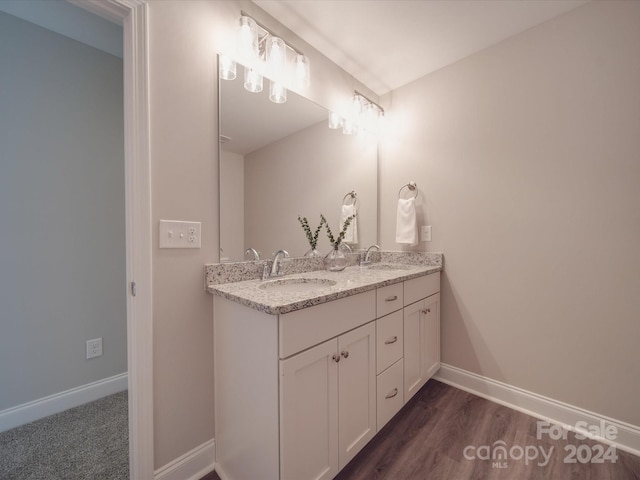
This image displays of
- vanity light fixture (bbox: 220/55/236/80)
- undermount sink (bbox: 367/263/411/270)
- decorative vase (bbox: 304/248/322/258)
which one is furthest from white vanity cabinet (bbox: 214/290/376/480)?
vanity light fixture (bbox: 220/55/236/80)

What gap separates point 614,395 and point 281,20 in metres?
2.68

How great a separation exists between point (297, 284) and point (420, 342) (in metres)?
0.89

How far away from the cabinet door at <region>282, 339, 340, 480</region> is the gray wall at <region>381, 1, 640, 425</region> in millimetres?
1238

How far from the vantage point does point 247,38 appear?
131cm

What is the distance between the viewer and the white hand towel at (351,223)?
6.67ft

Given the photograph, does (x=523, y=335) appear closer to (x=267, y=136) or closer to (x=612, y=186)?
(x=612, y=186)

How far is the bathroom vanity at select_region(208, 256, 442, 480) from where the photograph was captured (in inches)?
36.0

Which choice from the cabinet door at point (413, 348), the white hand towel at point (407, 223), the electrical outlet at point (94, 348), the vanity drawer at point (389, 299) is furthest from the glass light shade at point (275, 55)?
the electrical outlet at point (94, 348)

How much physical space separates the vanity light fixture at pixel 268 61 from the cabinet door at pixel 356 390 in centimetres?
134

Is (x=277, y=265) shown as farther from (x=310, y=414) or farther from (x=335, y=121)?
(x=335, y=121)

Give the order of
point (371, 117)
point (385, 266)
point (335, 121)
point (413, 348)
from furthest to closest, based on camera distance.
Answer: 1. point (371, 117)
2. point (385, 266)
3. point (335, 121)
4. point (413, 348)

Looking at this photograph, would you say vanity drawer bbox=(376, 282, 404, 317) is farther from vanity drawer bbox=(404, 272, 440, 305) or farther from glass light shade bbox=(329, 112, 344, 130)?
glass light shade bbox=(329, 112, 344, 130)

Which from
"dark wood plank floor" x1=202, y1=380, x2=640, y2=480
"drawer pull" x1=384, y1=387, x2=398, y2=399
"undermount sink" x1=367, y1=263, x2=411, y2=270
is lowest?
"dark wood plank floor" x1=202, y1=380, x2=640, y2=480

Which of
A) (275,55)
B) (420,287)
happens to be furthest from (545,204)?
(275,55)
